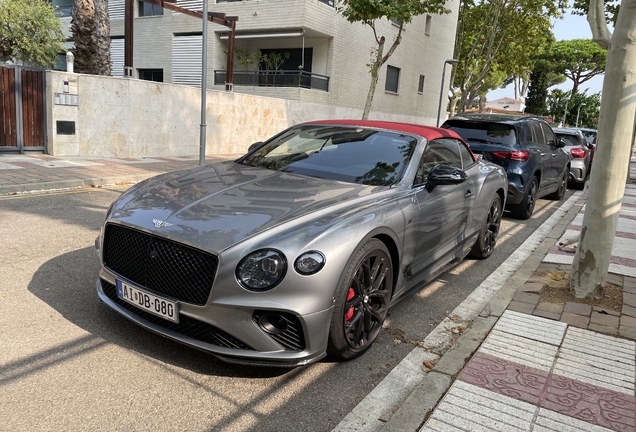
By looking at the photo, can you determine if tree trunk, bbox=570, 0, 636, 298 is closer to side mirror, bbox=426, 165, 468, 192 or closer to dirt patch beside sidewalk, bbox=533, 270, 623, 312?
dirt patch beside sidewalk, bbox=533, 270, 623, 312

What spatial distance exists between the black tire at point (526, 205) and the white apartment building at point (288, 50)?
13.0m

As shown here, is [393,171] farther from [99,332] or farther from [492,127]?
[492,127]

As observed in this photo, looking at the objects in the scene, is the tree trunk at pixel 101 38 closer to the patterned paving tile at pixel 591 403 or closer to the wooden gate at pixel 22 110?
the wooden gate at pixel 22 110

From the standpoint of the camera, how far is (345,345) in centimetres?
319

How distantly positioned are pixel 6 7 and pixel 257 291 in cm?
2328

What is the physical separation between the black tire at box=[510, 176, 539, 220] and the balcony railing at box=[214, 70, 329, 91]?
42.8 ft

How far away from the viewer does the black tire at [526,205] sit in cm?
860

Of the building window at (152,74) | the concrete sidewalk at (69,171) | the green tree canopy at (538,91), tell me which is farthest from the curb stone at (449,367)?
the green tree canopy at (538,91)

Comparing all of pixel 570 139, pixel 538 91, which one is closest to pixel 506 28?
pixel 570 139

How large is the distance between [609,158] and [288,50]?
20854 millimetres

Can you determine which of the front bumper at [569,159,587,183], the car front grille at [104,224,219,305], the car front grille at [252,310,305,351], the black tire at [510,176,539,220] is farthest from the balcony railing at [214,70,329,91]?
the car front grille at [252,310,305,351]

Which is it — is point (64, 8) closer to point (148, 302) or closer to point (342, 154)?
point (342, 154)

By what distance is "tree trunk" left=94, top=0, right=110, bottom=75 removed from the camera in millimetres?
14578

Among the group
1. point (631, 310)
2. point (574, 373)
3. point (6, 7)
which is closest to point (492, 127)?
point (631, 310)
